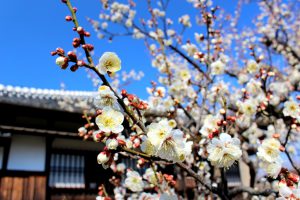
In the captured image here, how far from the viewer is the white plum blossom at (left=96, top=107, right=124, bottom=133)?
6.19ft

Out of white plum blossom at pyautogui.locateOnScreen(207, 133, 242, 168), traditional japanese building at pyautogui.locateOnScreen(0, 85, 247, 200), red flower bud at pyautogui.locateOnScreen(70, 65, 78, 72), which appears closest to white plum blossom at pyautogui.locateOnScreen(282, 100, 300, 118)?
white plum blossom at pyautogui.locateOnScreen(207, 133, 242, 168)

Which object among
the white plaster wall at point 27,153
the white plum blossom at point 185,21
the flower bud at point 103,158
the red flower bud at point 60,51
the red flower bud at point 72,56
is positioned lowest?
the flower bud at point 103,158

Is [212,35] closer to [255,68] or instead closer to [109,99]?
[255,68]

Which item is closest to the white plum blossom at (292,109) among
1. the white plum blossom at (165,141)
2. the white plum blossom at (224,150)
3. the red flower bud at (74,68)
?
the white plum blossom at (224,150)

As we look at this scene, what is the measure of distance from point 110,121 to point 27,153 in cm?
790

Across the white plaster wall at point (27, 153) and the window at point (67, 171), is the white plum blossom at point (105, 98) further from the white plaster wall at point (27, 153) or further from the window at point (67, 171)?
the window at point (67, 171)

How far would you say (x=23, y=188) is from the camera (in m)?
8.04

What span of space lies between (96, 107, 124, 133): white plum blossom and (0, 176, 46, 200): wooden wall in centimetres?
695

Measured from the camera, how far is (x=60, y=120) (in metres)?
9.92

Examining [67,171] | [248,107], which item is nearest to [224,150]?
[248,107]

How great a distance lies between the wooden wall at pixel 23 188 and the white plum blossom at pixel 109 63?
7.00 metres

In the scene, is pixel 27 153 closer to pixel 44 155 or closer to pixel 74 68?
pixel 44 155

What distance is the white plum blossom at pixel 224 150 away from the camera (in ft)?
6.71

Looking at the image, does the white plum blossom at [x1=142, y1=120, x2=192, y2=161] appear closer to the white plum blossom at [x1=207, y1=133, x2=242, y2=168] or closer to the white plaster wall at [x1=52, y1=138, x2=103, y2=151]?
the white plum blossom at [x1=207, y1=133, x2=242, y2=168]
